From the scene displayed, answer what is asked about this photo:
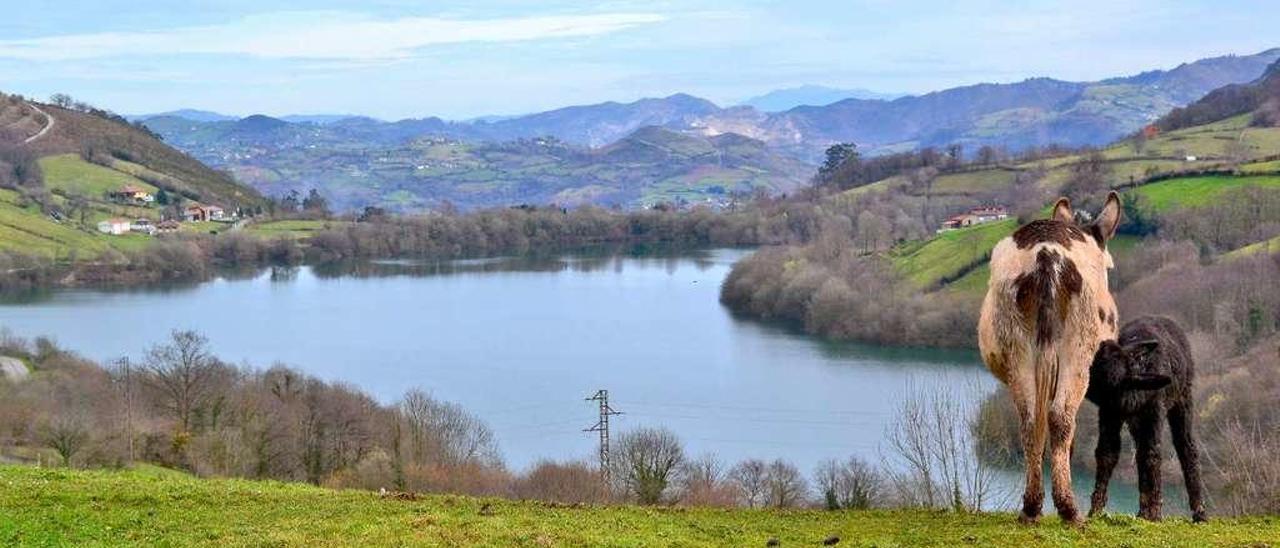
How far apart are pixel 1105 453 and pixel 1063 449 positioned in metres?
1.50

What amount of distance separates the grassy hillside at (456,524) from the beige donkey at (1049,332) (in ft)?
1.57

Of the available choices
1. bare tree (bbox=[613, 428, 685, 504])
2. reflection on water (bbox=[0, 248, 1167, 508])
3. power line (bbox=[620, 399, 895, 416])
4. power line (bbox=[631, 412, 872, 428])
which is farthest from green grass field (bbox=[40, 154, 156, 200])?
bare tree (bbox=[613, 428, 685, 504])

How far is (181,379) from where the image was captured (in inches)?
1602

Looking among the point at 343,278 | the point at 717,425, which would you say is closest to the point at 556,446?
the point at 717,425

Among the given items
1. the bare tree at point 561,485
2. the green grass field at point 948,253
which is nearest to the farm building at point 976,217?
the green grass field at point 948,253

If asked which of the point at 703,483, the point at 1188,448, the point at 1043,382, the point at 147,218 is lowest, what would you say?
the point at 703,483

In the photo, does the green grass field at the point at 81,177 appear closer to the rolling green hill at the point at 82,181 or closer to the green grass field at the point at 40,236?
the rolling green hill at the point at 82,181

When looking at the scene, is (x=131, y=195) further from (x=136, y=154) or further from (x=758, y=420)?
(x=758, y=420)

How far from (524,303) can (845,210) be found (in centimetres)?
5139

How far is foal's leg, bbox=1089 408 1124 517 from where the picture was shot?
8.62 metres

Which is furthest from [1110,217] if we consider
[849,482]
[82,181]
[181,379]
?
[82,181]

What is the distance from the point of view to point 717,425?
151 ft

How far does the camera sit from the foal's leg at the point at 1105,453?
8.62 m

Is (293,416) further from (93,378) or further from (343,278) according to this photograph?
(343,278)
